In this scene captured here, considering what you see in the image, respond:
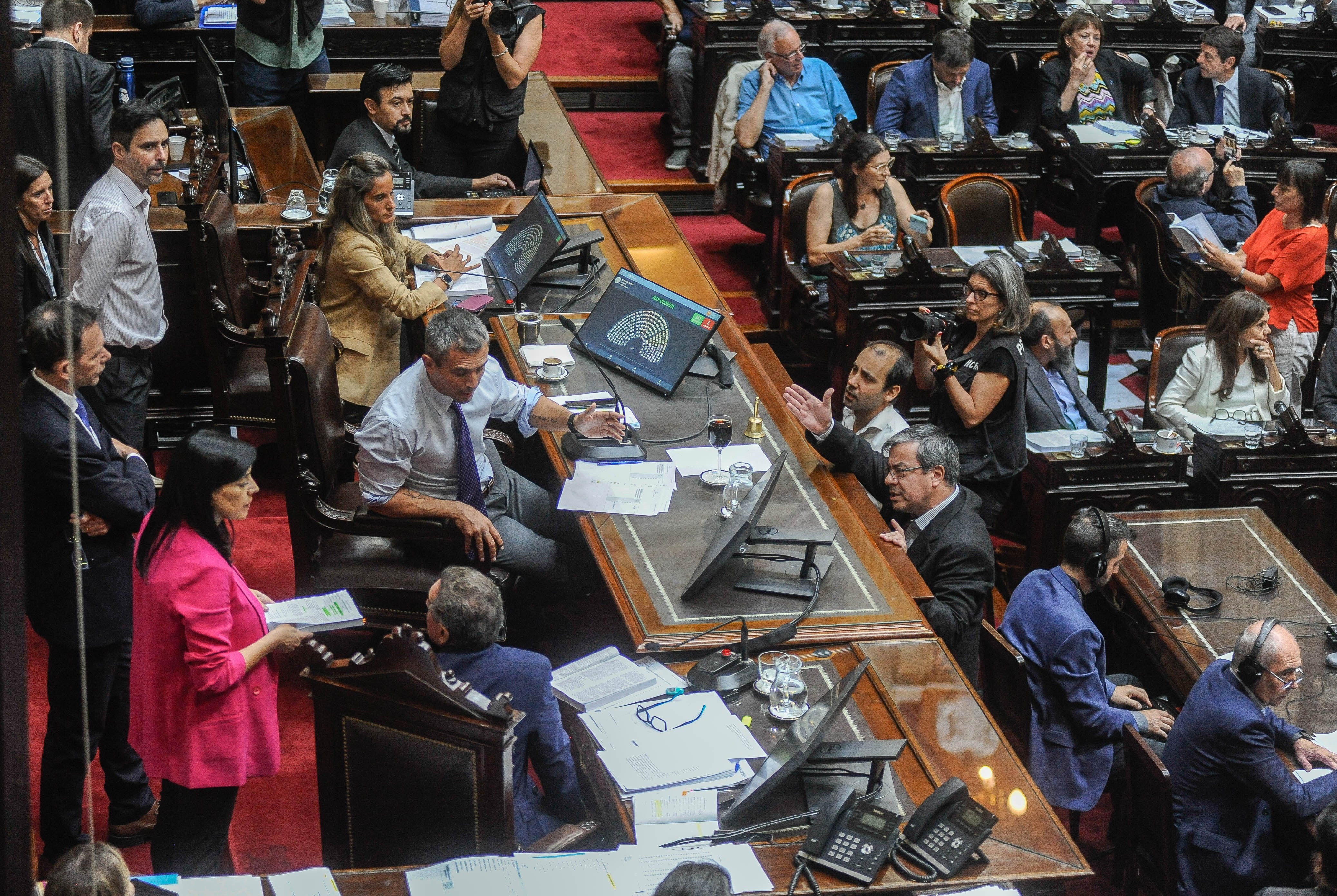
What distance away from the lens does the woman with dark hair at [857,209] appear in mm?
6176

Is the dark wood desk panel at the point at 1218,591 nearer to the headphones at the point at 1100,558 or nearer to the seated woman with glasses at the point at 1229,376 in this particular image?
the headphones at the point at 1100,558

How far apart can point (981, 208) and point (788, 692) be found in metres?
4.04

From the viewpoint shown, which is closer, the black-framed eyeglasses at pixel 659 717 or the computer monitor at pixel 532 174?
the black-framed eyeglasses at pixel 659 717

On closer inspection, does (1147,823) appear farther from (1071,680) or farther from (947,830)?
(947,830)

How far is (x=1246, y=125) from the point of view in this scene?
789 cm

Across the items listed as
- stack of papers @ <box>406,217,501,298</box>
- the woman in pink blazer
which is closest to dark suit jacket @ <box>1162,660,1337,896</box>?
the woman in pink blazer

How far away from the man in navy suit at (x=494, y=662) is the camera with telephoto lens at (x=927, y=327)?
2509 mm

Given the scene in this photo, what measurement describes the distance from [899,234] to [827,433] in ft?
7.52

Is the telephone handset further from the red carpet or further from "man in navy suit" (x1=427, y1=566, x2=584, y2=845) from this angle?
the red carpet

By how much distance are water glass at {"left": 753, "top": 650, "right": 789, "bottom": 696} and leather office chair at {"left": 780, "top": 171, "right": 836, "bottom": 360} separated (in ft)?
9.88

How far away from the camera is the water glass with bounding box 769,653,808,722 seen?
325cm

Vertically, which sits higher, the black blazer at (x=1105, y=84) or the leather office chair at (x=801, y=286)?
the black blazer at (x=1105, y=84)

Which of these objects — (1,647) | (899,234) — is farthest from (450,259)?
(1,647)

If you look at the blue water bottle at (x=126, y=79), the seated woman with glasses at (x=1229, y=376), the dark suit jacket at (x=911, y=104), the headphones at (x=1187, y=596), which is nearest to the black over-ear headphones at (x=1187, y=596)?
the headphones at (x=1187, y=596)
